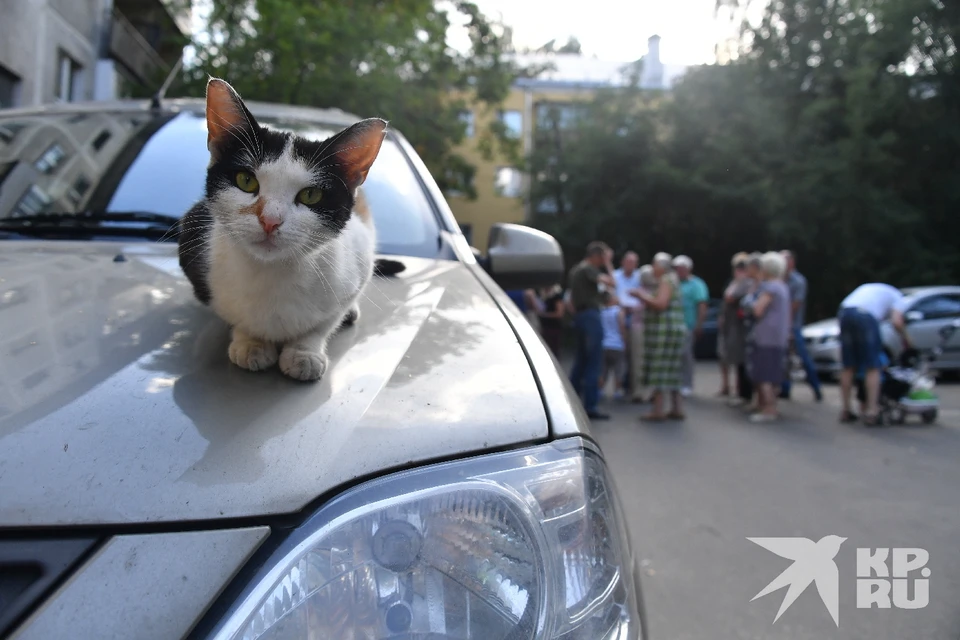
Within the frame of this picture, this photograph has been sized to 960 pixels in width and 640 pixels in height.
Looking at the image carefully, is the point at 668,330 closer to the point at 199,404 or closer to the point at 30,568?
the point at 199,404

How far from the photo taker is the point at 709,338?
1712 cm

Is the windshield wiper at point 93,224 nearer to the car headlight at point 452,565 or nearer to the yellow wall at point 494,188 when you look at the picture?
the car headlight at point 452,565

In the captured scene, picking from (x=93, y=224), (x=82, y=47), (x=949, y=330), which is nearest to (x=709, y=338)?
(x=949, y=330)

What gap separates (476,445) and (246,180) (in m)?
0.72

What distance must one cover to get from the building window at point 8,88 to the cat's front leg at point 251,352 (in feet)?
19.7

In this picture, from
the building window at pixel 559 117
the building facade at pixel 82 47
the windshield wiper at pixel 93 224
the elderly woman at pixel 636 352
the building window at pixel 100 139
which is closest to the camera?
the windshield wiper at pixel 93 224

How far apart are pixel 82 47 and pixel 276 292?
12800mm

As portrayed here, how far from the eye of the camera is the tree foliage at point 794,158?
2072 cm

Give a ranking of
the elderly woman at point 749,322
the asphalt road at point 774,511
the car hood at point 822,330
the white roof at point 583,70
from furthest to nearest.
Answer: the white roof at point 583,70
the car hood at point 822,330
the elderly woman at point 749,322
the asphalt road at point 774,511

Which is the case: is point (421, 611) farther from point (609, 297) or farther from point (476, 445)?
point (609, 297)

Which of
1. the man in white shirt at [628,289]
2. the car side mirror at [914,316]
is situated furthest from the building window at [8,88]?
the car side mirror at [914,316]

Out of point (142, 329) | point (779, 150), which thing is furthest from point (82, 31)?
point (779, 150)

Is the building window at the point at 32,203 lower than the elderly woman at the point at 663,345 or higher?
higher

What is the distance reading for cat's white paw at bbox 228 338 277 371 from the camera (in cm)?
148
